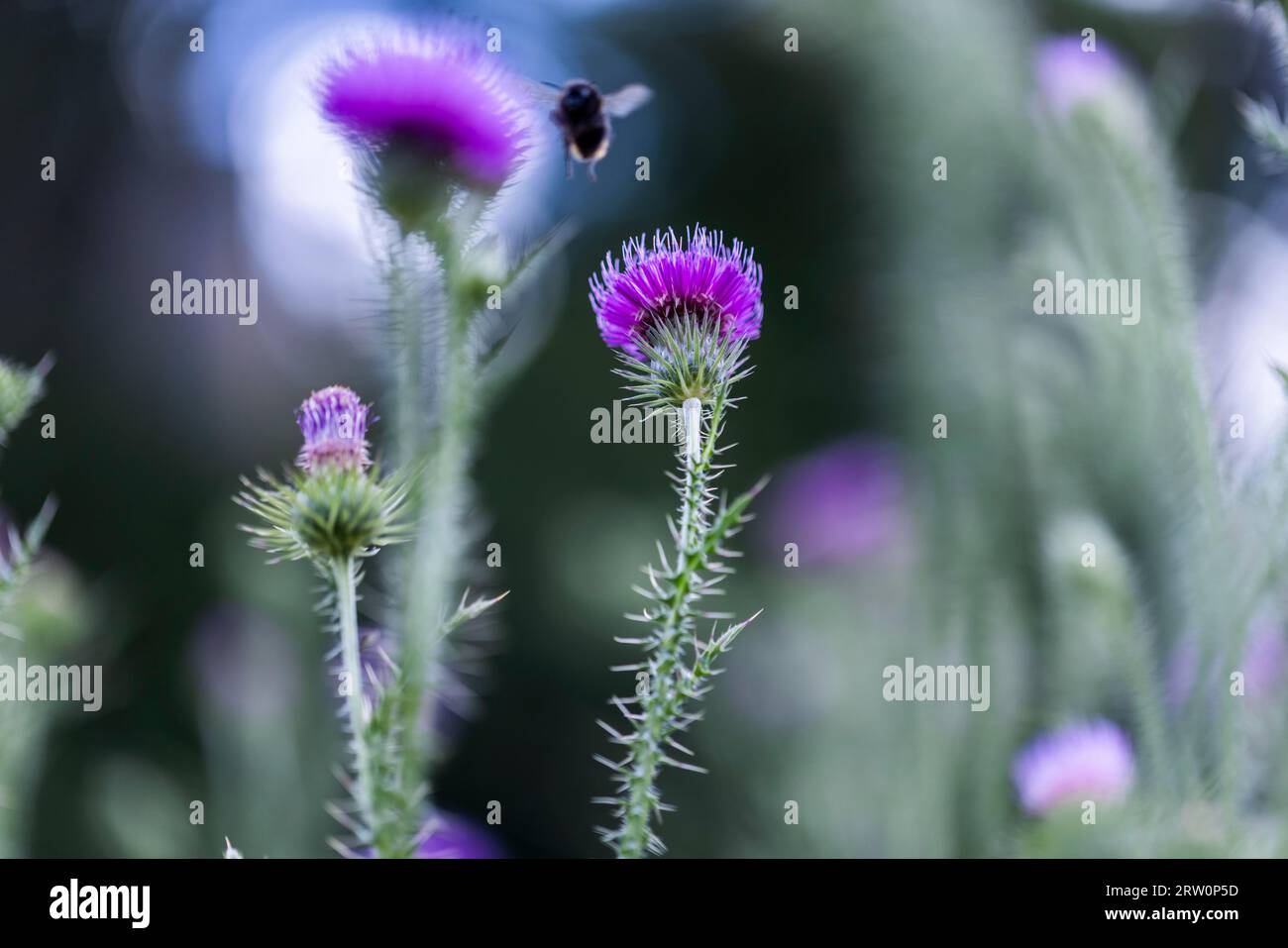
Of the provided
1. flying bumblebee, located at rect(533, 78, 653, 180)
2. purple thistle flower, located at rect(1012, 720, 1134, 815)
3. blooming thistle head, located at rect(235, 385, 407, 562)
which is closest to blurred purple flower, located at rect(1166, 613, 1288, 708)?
purple thistle flower, located at rect(1012, 720, 1134, 815)

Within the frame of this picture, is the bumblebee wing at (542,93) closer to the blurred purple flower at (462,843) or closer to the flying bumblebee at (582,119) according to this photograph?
the flying bumblebee at (582,119)

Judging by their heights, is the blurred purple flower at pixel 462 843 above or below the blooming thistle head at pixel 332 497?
below

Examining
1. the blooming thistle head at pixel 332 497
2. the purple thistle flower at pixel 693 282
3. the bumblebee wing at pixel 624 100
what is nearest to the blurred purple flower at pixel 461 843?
the blooming thistle head at pixel 332 497

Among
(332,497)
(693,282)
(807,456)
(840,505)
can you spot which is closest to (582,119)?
(693,282)

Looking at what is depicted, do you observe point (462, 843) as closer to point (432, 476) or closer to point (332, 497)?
point (432, 476)

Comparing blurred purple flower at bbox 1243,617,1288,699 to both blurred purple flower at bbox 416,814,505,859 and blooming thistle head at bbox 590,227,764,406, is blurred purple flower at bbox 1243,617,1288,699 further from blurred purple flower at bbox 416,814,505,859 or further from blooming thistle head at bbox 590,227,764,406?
blurred purple flower at bbox 416,814,505,859

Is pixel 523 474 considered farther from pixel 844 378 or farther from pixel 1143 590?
pixel 1143 590
